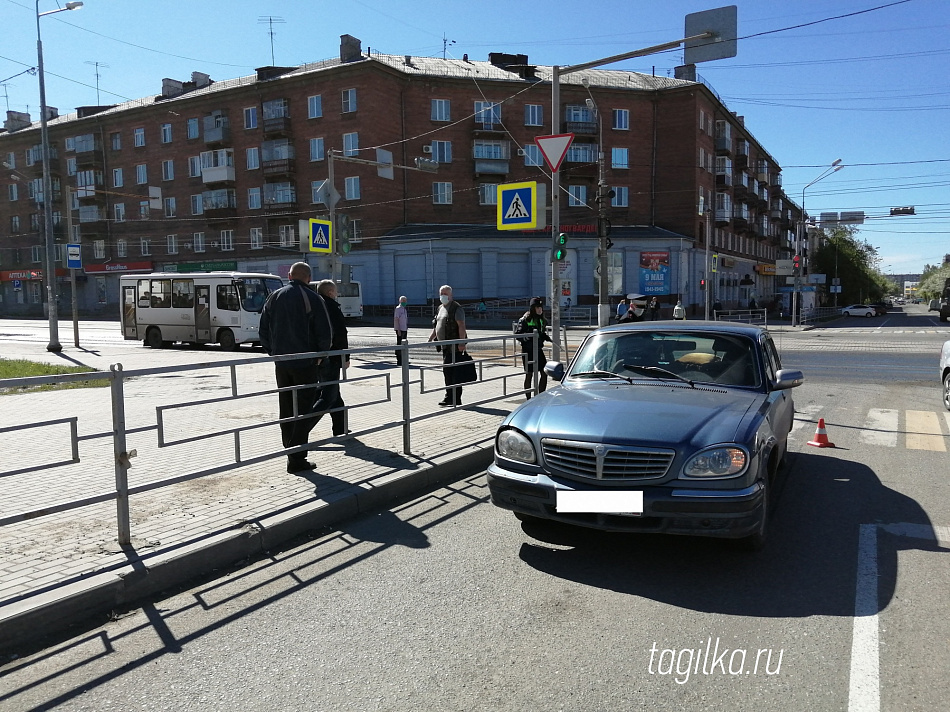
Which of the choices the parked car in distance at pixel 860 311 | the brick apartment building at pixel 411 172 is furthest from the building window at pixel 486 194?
the parked car in distance at pixel 860 311

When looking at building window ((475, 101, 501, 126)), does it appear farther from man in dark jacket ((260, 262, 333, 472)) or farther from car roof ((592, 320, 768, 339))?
car roof ((592, 320, 768, 339))

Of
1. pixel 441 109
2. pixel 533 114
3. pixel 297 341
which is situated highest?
pixel 441 109

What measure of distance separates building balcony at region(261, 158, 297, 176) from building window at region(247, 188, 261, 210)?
7.18ft

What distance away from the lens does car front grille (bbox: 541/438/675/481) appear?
12.9 feet

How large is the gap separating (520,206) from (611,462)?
10824 mm

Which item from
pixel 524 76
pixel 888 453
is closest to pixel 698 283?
pixel 524 76

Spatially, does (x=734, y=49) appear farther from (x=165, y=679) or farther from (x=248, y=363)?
(x=165, y=679)

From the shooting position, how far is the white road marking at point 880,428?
26.3 ft

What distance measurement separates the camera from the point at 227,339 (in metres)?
23.5

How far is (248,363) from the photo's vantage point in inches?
210

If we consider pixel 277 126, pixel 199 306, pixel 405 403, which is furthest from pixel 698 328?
pixel 277 126

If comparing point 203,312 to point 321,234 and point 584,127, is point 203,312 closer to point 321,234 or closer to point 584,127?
point 321,234

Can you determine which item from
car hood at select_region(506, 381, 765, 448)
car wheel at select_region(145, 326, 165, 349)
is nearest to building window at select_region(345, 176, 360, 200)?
car wheel at select_region(145, 326, 165, 349)

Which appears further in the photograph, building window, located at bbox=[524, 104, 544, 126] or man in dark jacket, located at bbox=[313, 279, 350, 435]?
building window, located at bbox=[524, 104, 544, 126]
